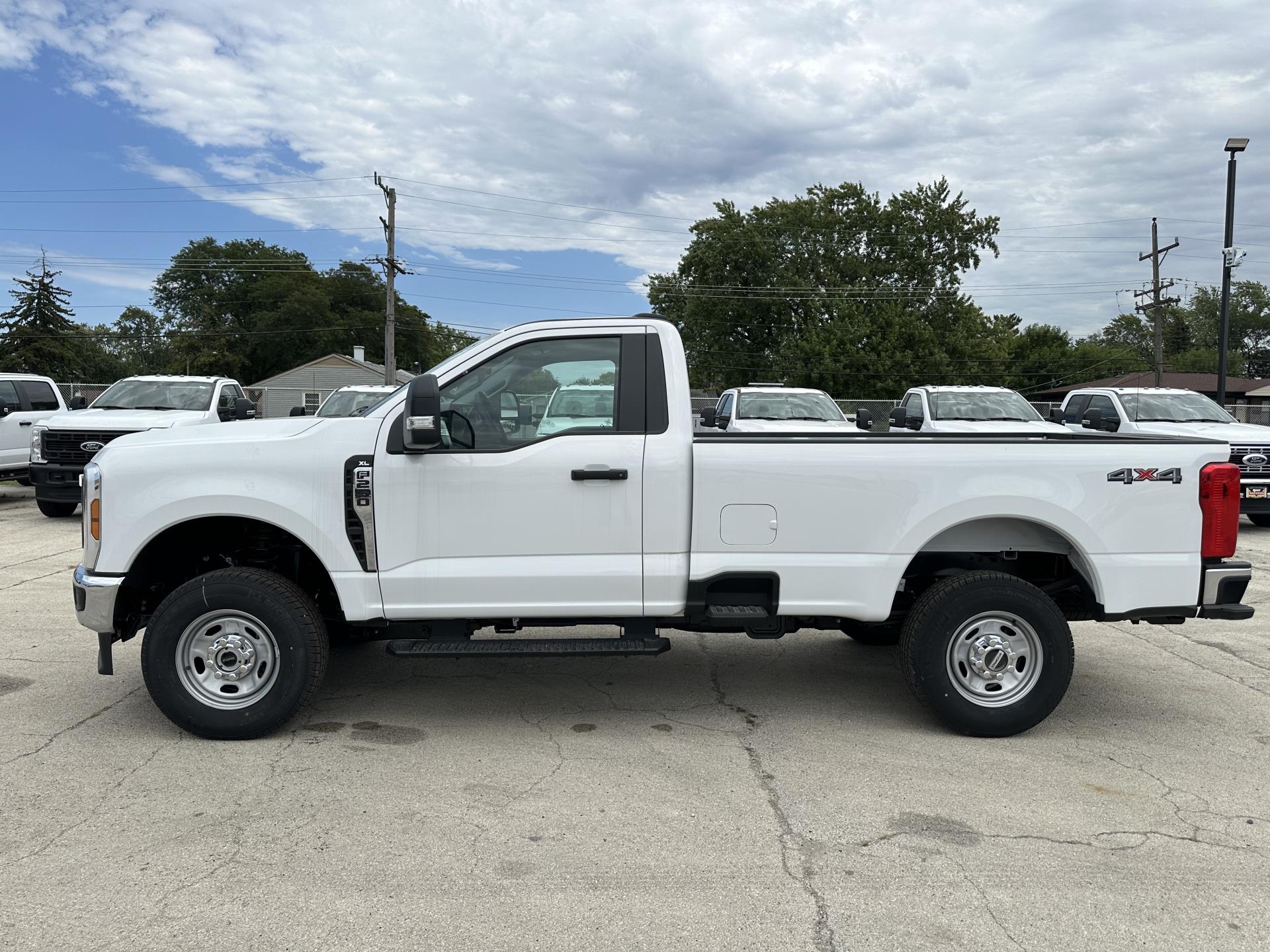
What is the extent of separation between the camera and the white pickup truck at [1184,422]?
12.4 meters

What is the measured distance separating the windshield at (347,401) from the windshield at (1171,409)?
11359 mm

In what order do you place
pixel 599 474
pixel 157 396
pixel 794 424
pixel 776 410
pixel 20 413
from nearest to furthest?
pixel 599 474, pixel 794 424, pixel 157 396, pixel 776 410, pixel 20 413

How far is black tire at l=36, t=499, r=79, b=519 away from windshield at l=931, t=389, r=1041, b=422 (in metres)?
12.5

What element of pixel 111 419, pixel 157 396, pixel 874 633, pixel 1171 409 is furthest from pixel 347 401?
pixel 1171 409

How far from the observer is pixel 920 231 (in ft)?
182

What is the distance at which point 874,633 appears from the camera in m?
6.34

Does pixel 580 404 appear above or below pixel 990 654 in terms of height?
above

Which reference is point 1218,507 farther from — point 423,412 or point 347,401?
point 347,401

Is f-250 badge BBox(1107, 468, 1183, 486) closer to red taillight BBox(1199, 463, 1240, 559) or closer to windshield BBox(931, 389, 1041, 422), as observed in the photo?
red taillight BBox(1199, 463, 1240, 559)

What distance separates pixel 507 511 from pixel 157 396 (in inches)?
470

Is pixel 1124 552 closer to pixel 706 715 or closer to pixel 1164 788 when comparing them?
pixel 1164 788

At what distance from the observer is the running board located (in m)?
4.70

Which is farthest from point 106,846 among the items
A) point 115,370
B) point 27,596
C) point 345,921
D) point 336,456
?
point 115,370

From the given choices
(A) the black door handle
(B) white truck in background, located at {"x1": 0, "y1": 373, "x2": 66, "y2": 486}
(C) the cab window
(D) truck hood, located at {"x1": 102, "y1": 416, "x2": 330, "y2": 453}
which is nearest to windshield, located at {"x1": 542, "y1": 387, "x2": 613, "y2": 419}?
(C) the cab window
